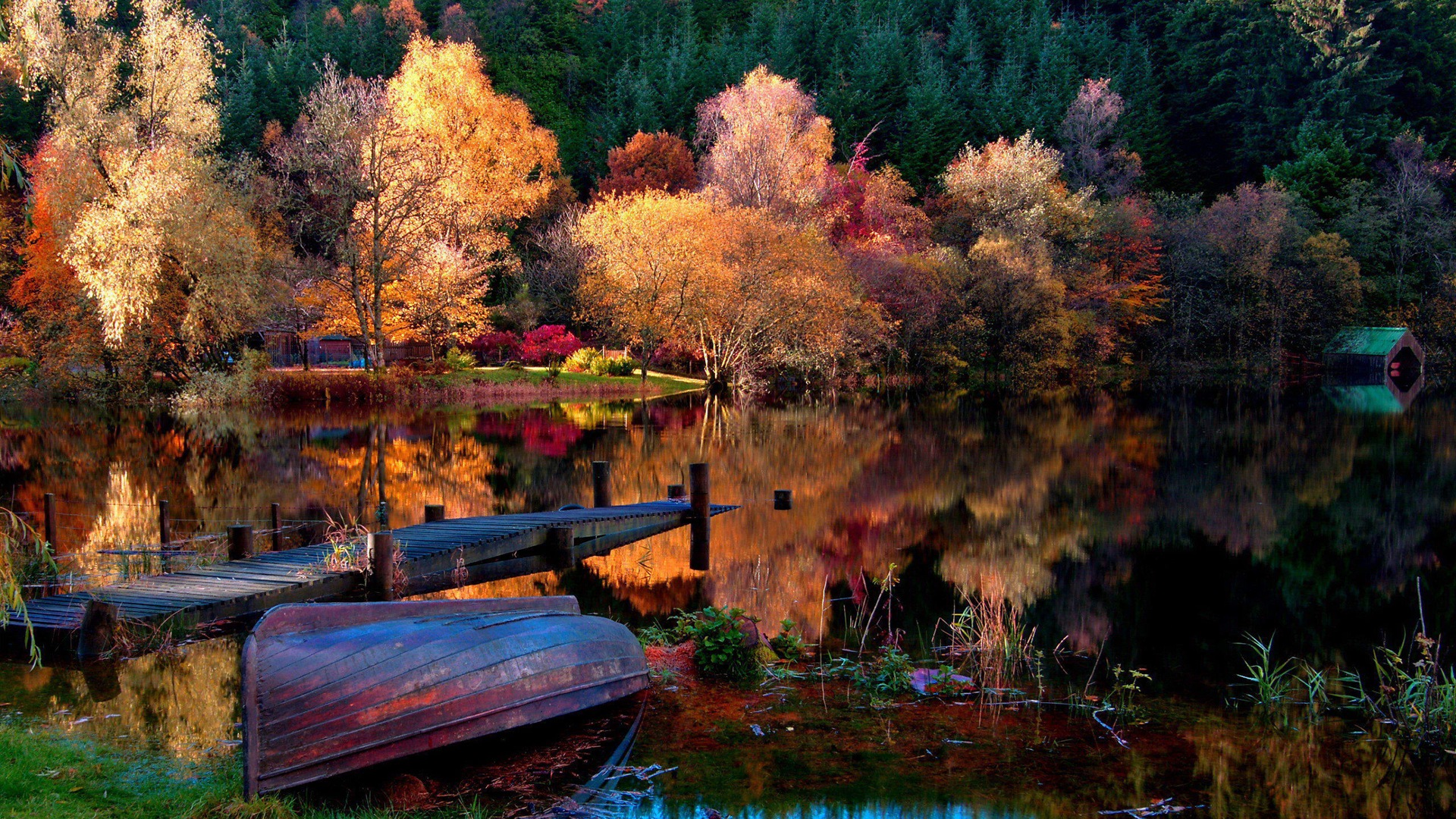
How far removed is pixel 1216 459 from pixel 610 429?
54.9ft

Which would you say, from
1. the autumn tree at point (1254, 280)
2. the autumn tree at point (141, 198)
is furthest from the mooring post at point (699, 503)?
the autumn tree at point (1254, 280)

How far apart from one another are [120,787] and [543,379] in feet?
120

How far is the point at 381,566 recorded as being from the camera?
1080 centimetres

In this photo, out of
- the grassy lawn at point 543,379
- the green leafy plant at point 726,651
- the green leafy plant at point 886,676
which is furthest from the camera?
the grassy lawn at point 543,379

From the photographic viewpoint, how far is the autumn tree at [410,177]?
37781 millimetres

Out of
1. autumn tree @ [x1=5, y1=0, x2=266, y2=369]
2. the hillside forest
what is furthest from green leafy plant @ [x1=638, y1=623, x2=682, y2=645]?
autumn tree @ [x1=5, y1=0, x2=266, y2=369]

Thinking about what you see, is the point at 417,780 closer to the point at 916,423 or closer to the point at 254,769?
the point at 254,769

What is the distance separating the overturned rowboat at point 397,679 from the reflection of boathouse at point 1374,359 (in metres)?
51.4

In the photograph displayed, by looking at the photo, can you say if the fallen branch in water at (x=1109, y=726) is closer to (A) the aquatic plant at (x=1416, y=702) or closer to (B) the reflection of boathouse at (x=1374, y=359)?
(A) the aquatic plant at (x=1416, y=702)

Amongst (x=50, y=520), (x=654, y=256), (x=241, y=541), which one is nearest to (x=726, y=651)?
(x=241, y=541)

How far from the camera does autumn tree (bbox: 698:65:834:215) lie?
4894cm

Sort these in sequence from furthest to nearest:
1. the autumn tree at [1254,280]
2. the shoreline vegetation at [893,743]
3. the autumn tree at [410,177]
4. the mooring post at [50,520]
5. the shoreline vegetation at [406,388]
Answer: the autumn tree at [1254,280]
the autumn tree at [410,177]
the shoreline vegetation at [406,388]
the mooring post at [50,520]
the shoreline vegetation at [893,743]

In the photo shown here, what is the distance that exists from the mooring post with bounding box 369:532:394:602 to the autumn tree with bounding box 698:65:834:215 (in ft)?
123

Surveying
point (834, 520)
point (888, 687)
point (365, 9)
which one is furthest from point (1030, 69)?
point (888, 687)
